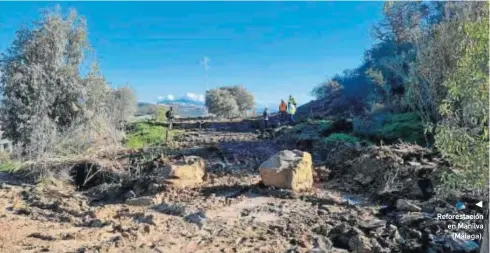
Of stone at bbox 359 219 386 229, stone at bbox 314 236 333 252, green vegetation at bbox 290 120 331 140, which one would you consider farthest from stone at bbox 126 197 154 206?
green vegetation at bbox 290 120 331 140

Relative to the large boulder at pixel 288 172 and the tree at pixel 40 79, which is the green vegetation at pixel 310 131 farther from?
the tree at pixel 40 79

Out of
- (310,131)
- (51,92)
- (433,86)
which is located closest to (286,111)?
(310,131)

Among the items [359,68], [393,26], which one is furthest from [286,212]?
[359,68]

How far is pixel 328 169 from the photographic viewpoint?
966cm

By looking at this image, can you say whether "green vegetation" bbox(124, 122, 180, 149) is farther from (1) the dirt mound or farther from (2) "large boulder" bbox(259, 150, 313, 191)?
(1) the dirt mound

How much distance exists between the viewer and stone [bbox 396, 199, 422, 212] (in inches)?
255

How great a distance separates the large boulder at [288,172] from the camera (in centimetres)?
800

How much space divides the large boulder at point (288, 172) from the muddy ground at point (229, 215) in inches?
8.9

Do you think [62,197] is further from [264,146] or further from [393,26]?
[393,26]

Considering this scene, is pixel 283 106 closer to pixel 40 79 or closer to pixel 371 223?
pixel 40 79

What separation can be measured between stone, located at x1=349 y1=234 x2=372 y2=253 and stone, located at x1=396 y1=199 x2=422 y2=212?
5.47 ft

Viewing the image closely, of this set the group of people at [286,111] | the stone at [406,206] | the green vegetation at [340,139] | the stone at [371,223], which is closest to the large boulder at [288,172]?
the stone at [406,206]

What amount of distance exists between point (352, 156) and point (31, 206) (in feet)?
23.5

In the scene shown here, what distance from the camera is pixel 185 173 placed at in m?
8.51
